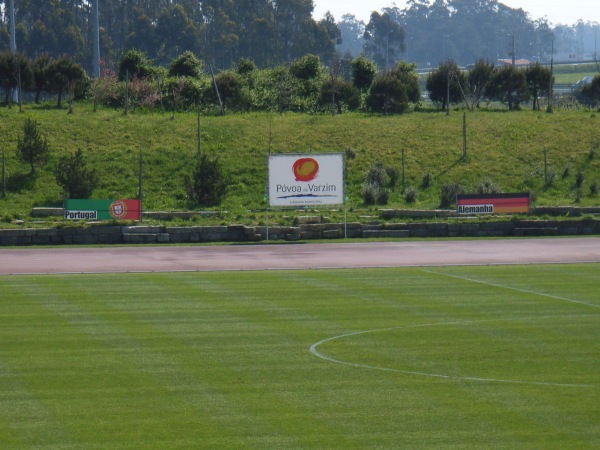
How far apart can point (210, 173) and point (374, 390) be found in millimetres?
35699

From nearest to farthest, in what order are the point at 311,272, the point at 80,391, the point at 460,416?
the point at 460,416
the point at 80,391
the point at 311,272

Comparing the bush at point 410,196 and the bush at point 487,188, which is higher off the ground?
the bush at point 487,188

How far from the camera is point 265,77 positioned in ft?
262

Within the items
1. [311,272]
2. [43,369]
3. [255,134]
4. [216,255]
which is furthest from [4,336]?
[255,134]

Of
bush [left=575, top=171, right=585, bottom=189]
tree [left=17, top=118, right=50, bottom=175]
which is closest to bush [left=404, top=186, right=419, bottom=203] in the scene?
bush [left=575, top=171, right=585, bottom=189]

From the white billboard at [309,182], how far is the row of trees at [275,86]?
2771 cm

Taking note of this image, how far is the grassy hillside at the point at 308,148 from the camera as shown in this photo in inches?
2050

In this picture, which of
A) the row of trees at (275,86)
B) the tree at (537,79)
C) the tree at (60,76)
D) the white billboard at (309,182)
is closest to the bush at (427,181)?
the white billboard at (309,182)

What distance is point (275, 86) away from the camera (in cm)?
7731

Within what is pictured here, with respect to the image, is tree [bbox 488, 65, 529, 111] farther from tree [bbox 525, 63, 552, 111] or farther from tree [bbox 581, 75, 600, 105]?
tree [bbox 581, 75, 600, 105]

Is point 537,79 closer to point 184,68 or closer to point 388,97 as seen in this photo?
point 388,97

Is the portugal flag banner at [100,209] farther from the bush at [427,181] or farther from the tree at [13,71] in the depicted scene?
the tree at [13,71]

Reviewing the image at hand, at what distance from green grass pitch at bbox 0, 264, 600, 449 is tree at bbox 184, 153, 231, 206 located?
23311mm

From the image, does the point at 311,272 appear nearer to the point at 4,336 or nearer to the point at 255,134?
the point at 4,336
